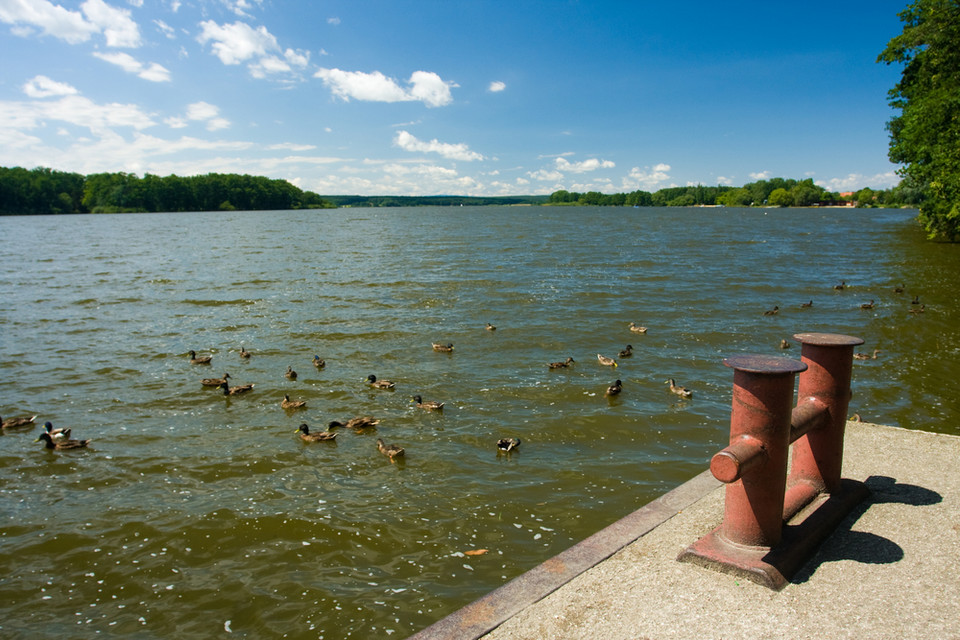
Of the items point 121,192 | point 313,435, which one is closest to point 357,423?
point 313,435

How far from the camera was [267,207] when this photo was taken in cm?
18825

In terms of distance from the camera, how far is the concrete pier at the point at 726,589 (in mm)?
3723

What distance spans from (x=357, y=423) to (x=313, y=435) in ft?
2.65

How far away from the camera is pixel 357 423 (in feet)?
33.7

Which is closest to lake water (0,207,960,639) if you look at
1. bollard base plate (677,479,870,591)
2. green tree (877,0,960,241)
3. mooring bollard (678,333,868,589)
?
bollard base plate (677,479,870,591)

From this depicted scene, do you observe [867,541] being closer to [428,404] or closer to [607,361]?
[428,404]

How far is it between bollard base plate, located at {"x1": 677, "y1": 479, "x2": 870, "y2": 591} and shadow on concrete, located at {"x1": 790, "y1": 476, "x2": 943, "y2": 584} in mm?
61

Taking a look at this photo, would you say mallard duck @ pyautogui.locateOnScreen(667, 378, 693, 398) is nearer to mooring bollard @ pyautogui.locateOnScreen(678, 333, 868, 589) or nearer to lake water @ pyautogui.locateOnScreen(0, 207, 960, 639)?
lake water @ pyautogui.locateOnScreen(0, 207, 960, 639)

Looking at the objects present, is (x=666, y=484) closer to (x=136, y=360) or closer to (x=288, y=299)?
(x=136, y=360)

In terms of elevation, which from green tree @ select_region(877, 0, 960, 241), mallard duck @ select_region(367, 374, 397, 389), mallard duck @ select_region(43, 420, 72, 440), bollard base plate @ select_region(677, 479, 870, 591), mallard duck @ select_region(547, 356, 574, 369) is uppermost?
green tree @ select_region(877, 0, 960, 241)

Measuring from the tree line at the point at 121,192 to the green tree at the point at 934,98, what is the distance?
532ft

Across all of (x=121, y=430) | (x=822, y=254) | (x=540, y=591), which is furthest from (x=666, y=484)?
(x=822, y=254)

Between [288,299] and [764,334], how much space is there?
59.5 ft

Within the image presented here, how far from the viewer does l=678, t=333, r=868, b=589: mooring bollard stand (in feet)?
13.3
